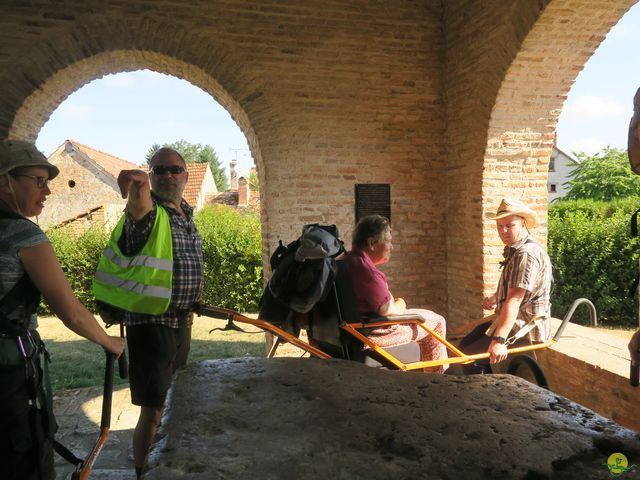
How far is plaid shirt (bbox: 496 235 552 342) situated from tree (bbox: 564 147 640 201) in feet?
73.1

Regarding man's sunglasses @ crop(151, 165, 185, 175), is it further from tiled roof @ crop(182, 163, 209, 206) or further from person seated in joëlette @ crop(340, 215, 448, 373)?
tiled roof @ crop(182, 163, 209, 206)

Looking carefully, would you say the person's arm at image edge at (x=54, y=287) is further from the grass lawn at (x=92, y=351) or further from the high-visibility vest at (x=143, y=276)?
the grass lawn at (x=92, y=351)

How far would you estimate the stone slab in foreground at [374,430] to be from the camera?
1.22 metres

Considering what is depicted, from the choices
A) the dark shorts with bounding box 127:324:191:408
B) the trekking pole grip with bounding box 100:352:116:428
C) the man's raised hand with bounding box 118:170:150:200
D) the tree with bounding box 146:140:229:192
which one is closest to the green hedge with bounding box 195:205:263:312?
the dark shorts with bounding box 127:324:191:408

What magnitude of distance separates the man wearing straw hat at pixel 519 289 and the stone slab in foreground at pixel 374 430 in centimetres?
172

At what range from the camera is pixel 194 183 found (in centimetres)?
Result: 3422

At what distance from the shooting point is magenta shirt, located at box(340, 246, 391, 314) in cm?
345

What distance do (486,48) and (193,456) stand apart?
15.8ft

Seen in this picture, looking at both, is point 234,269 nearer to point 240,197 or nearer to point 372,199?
point 372,199

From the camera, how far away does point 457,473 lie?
1.20 m

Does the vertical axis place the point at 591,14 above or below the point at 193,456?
above

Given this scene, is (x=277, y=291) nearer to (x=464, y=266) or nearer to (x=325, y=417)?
(x=325, y=417)

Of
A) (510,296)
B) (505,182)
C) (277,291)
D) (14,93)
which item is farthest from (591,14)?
(14,93)

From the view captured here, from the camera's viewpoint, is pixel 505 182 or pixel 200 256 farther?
pixel 505 182
